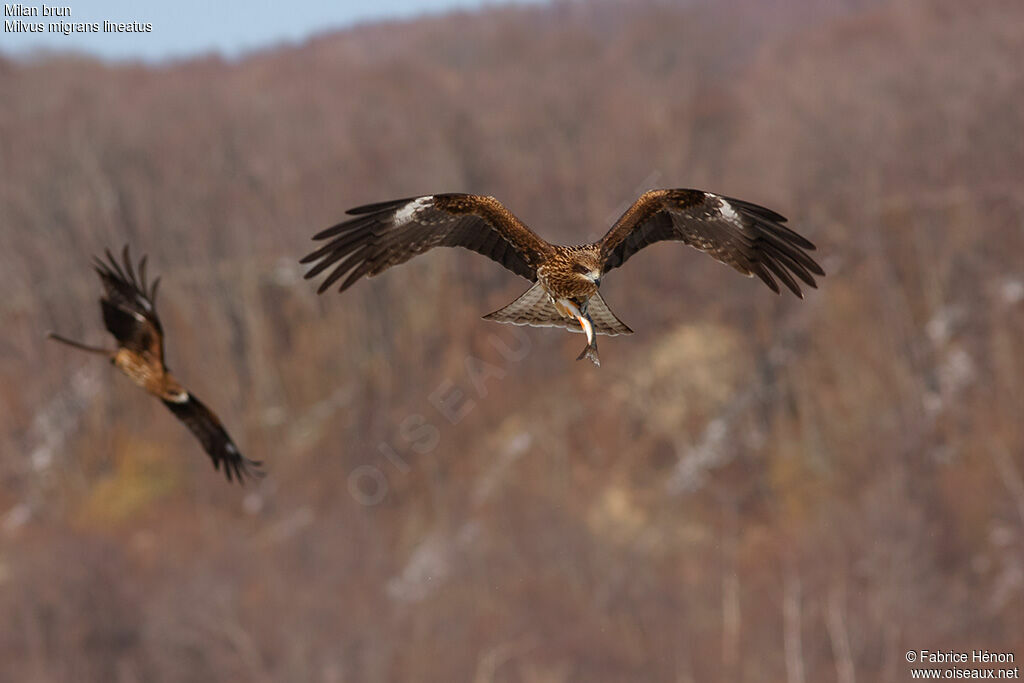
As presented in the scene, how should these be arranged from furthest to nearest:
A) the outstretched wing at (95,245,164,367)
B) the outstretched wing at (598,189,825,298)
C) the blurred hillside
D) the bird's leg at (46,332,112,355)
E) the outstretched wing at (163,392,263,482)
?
the blurred hillside, the outstretched wing at (163,392,263,482), the outstretched wing at (95,245,164,367), the outstretched wing at (598,189,825,298), the bird's leg at (46,332,112,355)

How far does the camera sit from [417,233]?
6.71 metres

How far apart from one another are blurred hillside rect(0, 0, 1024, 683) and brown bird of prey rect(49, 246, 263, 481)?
32084 millimetres

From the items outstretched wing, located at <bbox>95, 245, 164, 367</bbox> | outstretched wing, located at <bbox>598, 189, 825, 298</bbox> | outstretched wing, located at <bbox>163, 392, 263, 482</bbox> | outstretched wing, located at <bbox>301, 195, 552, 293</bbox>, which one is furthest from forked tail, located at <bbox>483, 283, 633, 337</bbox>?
outstretched wing, located at <bbox>95, 245, 164, 367</bbox>

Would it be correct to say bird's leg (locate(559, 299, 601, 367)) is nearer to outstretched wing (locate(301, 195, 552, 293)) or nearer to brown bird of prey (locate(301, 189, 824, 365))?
brown bird of prey (locate(301, 189, 824, 365))

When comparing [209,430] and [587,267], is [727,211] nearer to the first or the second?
[587,267]

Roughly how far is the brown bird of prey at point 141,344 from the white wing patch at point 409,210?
130 cm

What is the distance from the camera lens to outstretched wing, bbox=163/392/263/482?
701 centimetres

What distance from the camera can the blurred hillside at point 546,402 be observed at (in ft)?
130

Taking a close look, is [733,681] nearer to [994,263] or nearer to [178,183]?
[994,263]

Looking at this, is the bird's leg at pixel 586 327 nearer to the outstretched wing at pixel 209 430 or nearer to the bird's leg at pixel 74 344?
the outstretched wing at pixel 209 430

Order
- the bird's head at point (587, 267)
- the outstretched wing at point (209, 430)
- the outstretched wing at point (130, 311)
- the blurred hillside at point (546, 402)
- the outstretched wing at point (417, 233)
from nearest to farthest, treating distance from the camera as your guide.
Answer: the bird's head at point (587, 267) → the outstretched wing at point (417, 233) → the outstretched wing at point (130, 311) → the outstretched wing at point (209, 430) → the blurred hillside at point (546, 402)

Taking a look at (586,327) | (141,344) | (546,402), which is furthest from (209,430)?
(546,402)

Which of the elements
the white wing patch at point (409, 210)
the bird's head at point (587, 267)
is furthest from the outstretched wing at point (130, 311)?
the bird's head at point (587, 267)

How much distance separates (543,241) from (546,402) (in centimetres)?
4204
